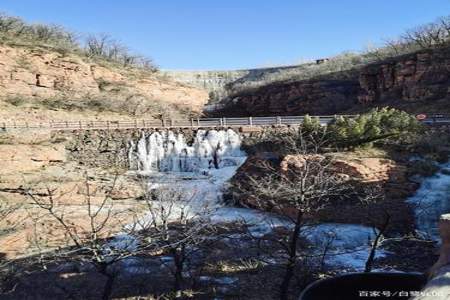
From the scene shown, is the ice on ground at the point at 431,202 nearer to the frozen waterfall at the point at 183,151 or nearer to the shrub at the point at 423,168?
the shrub at the point at 423,168

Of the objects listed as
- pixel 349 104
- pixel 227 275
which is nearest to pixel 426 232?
pixel 227 275

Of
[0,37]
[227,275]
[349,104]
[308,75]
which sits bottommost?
[227,275]

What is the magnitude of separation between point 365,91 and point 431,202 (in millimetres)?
23634

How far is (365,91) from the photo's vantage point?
36531mm

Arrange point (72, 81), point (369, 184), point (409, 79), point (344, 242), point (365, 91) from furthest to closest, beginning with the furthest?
point (72, 81) → point (365, 91) → point (409, 79) → point (369, 184) → point (344, 242)

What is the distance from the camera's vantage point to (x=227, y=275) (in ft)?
37.7

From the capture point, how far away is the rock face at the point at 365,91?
31.8 meters

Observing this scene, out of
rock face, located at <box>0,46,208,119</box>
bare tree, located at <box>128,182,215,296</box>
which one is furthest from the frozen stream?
rock face, located at <box>0,46,208,119</box>

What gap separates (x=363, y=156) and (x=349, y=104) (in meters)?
21.8

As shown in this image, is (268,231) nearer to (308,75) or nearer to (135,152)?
(135,152)

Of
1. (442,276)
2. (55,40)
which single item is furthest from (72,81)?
(442,276)

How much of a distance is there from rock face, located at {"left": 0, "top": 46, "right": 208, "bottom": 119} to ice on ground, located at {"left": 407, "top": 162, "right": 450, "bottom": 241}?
27.9 meters

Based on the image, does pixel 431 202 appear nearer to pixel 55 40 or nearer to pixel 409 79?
pixel 409 79

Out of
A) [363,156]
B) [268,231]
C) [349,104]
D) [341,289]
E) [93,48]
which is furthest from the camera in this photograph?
[93,48]
